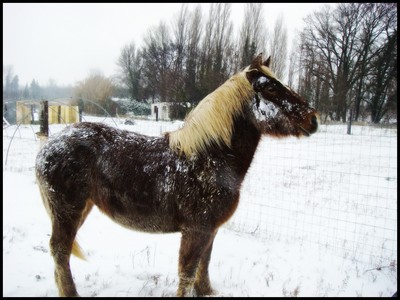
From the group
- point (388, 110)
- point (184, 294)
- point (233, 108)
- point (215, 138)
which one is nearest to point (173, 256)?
point (184, 294)

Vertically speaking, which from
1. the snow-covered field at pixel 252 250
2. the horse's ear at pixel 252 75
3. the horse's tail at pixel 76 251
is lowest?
the snow-covered field at pixel 252 250

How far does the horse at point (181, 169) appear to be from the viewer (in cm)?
244

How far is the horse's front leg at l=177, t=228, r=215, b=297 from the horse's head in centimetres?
114

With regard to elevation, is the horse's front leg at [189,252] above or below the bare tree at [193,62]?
below

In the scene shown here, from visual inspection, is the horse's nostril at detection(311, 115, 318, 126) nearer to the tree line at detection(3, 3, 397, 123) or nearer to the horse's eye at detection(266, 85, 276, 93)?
the horse's eye at detection(266, 85, 276, 93)

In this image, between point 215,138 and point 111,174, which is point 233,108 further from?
point 111,174

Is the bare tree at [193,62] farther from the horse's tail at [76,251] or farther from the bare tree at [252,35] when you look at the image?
the horse's tail at [76,251]

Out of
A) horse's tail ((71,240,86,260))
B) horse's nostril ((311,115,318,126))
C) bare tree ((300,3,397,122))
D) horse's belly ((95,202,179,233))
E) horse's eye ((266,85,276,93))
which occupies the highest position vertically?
bare tree ((300,3,397,122))

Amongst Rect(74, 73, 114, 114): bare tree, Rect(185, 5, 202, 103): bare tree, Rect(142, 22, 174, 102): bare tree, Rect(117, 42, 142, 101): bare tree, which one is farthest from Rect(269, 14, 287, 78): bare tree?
Rect(117, 42, 142, 101): bare tree

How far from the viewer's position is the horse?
96.2 inches

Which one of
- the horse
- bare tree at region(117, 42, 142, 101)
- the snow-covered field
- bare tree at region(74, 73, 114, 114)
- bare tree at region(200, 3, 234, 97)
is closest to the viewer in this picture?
the horse

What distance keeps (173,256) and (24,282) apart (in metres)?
1.63

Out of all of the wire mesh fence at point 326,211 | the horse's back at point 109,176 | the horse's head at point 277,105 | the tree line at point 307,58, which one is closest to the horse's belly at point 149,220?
the horse's back at point 109,176

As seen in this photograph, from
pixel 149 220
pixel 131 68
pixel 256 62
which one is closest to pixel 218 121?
Result: pixel 256 62
